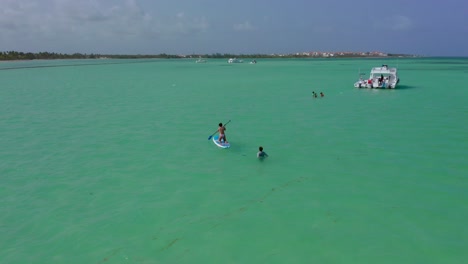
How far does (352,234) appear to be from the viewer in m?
10.1

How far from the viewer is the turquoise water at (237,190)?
9672mm

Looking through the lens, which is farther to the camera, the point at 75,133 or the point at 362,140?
the point at 75,133

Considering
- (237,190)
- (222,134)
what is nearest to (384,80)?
(222,134)

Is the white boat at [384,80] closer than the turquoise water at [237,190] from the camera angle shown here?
No

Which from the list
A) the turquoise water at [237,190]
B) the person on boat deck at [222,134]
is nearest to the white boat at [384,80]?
the turquoise water at [237,190]

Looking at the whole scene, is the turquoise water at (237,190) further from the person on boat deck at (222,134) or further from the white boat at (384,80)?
the white boat at (384,80)

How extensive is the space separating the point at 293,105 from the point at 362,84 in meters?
15.2

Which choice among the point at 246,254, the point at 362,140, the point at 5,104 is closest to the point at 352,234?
the point at 246,254

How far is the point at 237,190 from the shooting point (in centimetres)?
1323

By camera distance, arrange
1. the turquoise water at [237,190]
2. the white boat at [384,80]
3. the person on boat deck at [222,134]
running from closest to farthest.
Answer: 1. the turquoise water at [237,190]
2. the person on boat deck at [222,134]
3. the white boat at [384,80]

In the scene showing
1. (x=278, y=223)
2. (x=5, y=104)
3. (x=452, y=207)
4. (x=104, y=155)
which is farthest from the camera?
(x=5, y=104)

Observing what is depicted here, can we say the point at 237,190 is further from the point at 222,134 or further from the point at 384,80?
the point at 384,80

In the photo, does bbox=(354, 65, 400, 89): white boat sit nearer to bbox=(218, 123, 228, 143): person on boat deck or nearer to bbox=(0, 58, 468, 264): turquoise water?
bbox=(0, 58, 468, 264): turquoise water

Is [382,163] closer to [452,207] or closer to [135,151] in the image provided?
[452,207]
